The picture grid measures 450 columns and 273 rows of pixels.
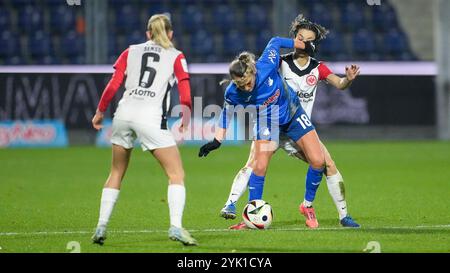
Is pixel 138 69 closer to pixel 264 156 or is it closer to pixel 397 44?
pixel 264 156

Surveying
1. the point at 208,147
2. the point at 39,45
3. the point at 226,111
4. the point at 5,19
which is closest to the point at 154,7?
the point at 39,45

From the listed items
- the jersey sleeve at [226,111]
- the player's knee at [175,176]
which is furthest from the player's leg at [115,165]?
the jersey sleeve at [226,111]

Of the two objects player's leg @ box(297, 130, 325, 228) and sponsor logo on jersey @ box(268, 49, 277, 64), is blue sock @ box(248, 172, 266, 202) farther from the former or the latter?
sponsor logo on jersey @ box(268, 49, 277, 64)

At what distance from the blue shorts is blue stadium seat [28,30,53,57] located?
61.3 feet

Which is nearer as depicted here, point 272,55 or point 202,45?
point 272,55

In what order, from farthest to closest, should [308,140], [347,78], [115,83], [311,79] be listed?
1. [311,79]
2. [347,78]
3. [308,140]
4. [115,83]

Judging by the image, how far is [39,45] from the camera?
2728 cm

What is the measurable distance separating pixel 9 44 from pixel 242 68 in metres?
19.4

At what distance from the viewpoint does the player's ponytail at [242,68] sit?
8.80m

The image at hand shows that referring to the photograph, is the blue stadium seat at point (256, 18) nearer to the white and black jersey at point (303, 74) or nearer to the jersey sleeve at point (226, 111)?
the white and black jersey at point (303, 74)

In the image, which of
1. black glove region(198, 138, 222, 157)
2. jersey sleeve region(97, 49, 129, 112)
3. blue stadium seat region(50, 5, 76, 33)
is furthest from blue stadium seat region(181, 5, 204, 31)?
jersey sleeve region(97, 49, 129, 112)

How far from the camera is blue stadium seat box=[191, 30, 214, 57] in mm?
27547

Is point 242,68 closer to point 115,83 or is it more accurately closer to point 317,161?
point 317,161

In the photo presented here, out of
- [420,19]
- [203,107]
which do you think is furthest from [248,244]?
[420,19]
